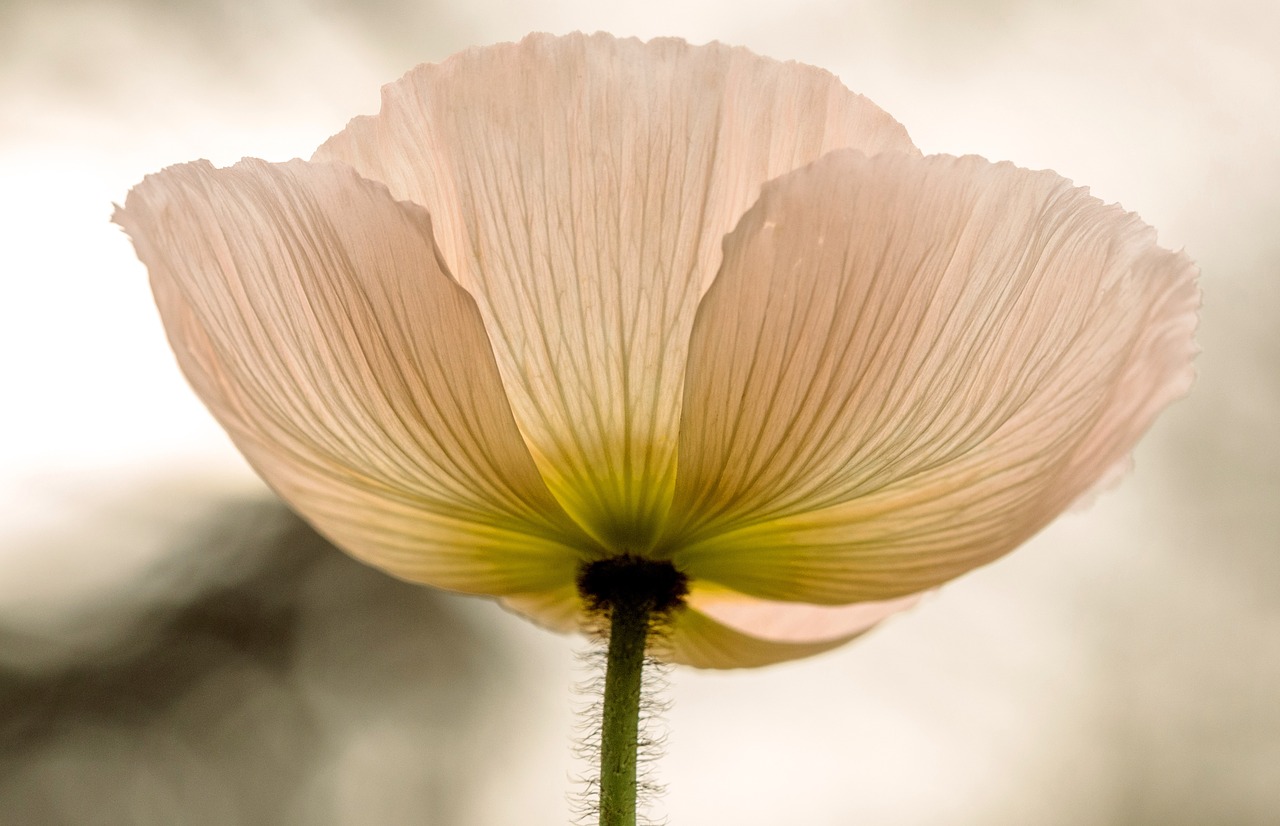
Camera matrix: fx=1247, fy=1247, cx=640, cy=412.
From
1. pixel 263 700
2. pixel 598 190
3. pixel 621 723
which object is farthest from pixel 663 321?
pixel 263 700

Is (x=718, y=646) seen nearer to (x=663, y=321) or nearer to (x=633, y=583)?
(x=633, y=583)

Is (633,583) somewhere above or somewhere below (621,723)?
above

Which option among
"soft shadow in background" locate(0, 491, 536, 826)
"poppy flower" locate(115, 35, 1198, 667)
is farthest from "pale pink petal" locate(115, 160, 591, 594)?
"soft shadow in background" locate(0, 491, 536, 826)

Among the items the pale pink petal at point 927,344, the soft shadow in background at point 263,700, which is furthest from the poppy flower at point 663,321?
the soft shadow in background at point 263,700

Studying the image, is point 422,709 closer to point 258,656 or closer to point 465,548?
point 258,656

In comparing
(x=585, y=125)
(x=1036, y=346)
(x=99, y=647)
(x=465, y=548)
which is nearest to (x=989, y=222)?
(x=1036, y=346)
